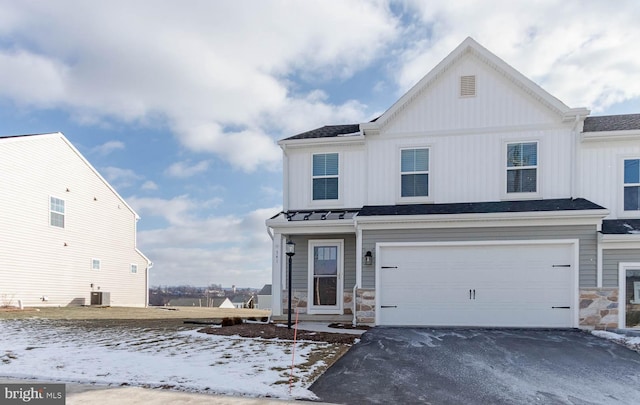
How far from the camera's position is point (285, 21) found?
9773 mm

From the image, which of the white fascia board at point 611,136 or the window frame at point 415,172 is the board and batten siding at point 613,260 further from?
the window frame at point 415,172

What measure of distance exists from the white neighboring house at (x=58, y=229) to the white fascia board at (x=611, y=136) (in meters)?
18.9

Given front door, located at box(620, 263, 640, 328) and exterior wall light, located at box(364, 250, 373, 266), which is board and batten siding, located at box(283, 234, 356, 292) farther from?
front door, located at box(620, 263, 640, 328)

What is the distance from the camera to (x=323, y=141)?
467 inches

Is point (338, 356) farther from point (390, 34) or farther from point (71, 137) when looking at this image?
point (71, 137)

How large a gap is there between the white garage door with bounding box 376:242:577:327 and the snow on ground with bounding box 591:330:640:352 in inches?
27.5

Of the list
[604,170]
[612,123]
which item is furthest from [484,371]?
[612,123]

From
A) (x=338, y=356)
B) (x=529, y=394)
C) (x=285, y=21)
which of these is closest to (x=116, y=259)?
(x=285, y=21)

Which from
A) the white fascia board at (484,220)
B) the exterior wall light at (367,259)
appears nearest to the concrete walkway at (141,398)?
the exterior wall light at (367,259)

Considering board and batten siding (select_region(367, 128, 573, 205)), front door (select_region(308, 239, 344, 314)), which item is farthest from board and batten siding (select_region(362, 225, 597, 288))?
board and batten siding (select_region(367, 128, 573, 205))

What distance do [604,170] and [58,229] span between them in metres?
20.0

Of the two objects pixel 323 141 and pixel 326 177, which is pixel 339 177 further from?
pixel 323 141

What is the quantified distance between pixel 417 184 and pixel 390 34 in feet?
14.1

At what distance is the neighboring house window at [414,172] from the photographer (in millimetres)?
11164
